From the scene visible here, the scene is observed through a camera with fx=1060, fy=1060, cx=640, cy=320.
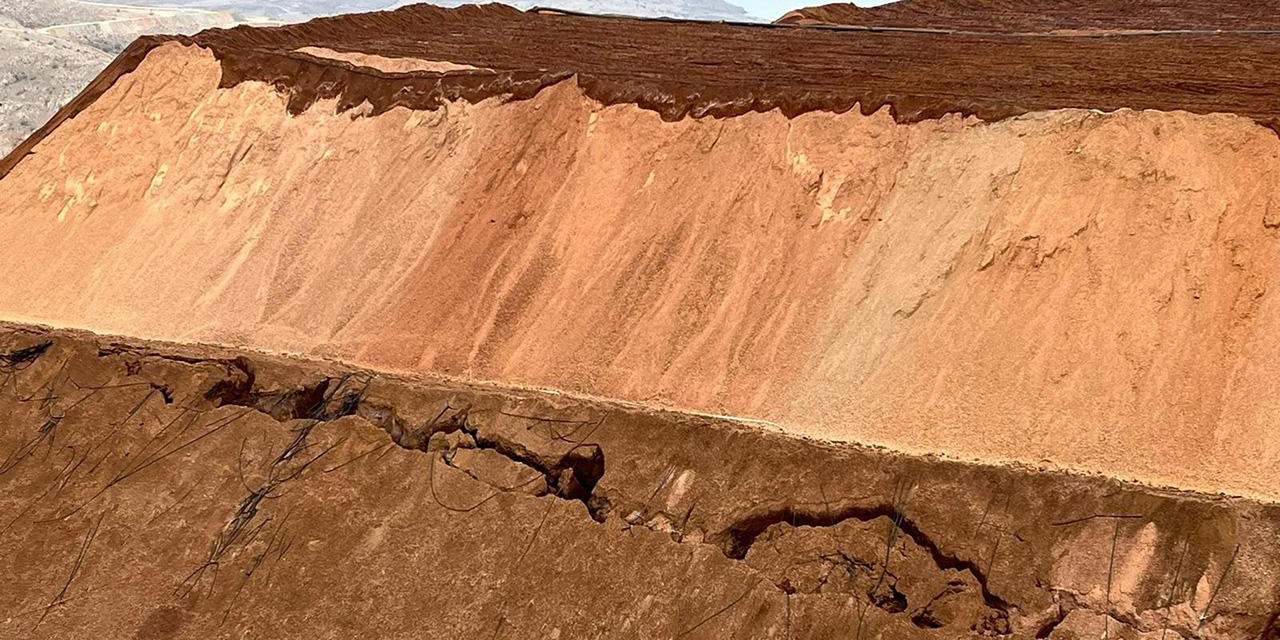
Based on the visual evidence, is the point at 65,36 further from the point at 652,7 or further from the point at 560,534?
the point at 652,7

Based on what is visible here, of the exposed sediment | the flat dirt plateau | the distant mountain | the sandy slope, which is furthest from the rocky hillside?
the distant mountain

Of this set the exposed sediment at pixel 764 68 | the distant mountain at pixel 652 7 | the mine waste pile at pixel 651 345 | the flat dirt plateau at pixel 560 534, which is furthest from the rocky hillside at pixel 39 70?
the distant mountain at pixel 652 7

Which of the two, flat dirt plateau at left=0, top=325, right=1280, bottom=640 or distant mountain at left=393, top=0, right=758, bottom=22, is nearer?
flat dirt plateau at left=0, top=325, right=1280, bottom=640

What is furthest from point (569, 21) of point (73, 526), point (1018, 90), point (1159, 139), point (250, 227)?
point (73, 526)

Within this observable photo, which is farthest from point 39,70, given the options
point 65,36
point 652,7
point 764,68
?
point 652,7

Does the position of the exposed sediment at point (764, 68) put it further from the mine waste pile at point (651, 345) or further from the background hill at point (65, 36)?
the background hill at point (65, 36)

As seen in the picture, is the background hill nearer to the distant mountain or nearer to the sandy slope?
the distant mountain
